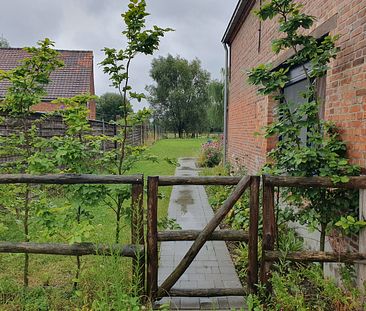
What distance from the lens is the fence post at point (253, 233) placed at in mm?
2869

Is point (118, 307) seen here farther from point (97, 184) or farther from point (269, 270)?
point (269, 270)

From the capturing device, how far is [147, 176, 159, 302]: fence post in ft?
9.32

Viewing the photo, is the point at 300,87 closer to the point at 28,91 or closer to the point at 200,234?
the point at 200,234

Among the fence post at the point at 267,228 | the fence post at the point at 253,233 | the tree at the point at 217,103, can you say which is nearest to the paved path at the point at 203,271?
the fence post at the point at 253,233

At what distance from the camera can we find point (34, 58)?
10.0ft

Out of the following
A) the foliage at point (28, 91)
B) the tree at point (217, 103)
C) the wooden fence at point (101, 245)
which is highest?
the tree at point (217, 103)

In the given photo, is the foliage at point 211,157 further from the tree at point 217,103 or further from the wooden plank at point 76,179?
the wooden plank at point 76,179

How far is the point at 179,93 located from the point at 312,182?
36.9 meters

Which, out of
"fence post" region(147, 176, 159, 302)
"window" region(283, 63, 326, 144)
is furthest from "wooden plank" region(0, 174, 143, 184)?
"window" region(283, 63, 326, 144)

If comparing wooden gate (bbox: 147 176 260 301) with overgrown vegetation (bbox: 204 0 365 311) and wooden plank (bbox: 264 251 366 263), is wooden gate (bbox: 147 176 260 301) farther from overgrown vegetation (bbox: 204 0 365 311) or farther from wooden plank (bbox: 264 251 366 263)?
overgrown vegetation (bbox: 204 0 365 311)

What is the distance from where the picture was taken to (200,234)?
2.88 metres

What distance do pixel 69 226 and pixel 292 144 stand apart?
2.30 metres

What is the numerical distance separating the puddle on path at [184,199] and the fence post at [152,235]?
11.5 ft

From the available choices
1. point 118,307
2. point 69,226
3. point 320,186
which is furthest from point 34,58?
point 320,186
